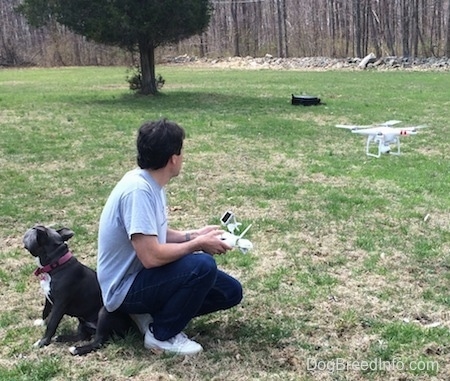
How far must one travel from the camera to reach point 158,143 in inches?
109

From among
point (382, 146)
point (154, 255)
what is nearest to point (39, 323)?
point (154, 255)

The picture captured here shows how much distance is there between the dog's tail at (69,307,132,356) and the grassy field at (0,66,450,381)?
5 centimetres

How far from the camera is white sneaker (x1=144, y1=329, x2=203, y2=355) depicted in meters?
2.91

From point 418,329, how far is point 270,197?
2702 mm

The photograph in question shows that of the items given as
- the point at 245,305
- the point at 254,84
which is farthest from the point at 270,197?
the point at 254,84

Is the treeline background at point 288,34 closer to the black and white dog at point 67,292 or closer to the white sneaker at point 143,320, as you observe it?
the black and white dog at point 67,292

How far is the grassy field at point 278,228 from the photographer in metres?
2.90

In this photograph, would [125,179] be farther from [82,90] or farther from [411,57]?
[411,57]

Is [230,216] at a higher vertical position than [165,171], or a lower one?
lower

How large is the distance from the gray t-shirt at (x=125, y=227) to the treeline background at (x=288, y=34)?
1925 centimetres

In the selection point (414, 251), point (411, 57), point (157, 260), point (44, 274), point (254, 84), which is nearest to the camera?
point (157, 260)

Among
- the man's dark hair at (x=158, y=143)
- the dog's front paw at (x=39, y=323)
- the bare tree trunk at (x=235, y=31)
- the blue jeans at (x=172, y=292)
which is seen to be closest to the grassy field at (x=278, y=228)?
the dog's front paw at (x=39, y=323)

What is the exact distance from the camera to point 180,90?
15172mm

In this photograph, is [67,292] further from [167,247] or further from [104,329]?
[167,247]
